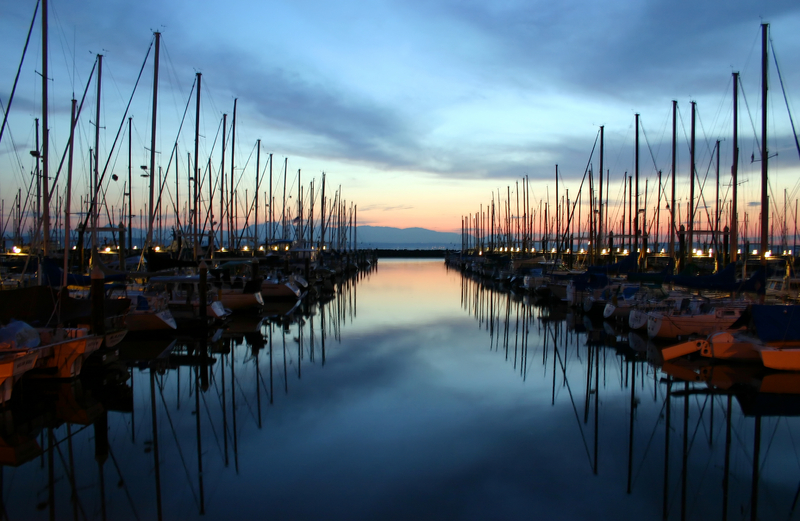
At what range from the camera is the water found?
8.12 meters

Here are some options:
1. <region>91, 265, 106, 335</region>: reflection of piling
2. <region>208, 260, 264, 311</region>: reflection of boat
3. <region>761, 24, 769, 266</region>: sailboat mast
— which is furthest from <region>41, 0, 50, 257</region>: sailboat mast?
<region>761, 24, 769, 266</region>: sailboat mast

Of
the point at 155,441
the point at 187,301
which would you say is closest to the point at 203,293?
the point at 187,301

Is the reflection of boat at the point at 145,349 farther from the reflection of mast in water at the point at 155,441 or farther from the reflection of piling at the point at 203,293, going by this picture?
the reflection of piling at the point at 203,293

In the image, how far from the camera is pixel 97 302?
15.5 metres

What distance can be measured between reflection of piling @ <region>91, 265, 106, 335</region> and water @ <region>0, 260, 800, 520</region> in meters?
1.68

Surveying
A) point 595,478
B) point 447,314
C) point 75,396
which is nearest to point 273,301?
point 447,314

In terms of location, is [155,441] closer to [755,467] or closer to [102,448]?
[102,448]

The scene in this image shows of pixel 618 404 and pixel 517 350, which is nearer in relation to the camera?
pixel 618 404

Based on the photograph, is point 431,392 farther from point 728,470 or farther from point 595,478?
point 728,470

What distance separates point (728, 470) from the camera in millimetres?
9438

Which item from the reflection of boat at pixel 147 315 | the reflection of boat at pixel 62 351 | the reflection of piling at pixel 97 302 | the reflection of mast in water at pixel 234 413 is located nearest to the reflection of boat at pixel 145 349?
the reflection of boat at pixel 147 315

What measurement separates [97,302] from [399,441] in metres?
10.3

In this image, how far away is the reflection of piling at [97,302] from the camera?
50.8 ft

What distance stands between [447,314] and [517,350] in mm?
10667
